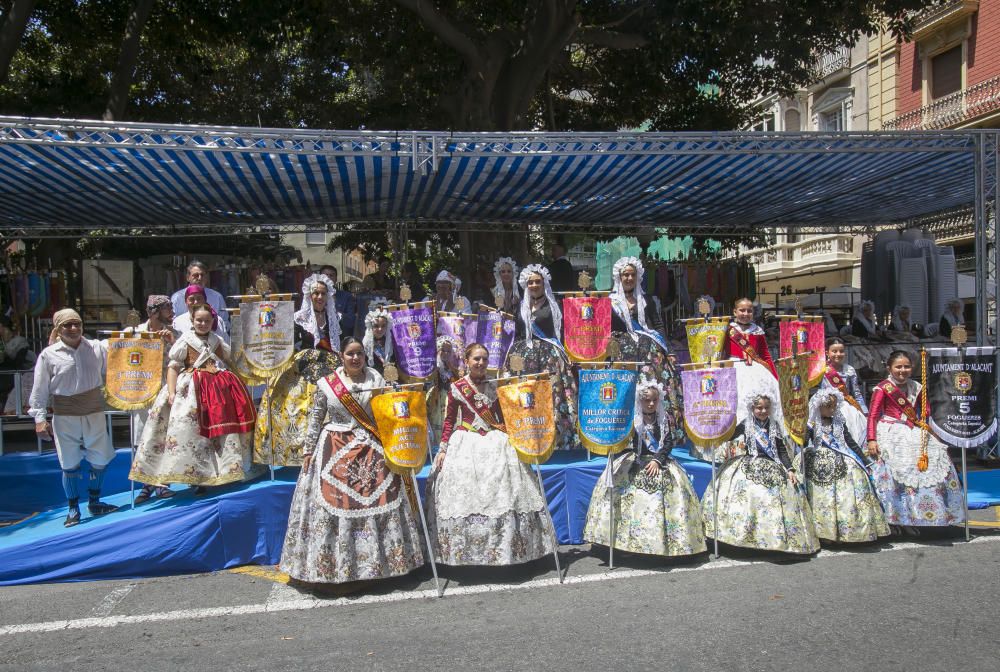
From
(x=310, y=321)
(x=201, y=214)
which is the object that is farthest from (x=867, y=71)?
(x=310, y=321)

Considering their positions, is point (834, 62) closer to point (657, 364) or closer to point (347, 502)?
point (657, 364)

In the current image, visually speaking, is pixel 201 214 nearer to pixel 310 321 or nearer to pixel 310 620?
pixel 310 321

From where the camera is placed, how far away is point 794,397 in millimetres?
5820

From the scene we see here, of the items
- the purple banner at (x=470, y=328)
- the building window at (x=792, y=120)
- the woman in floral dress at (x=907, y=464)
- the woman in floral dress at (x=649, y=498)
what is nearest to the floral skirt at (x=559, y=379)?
the purple banner at (x=470, y=328)

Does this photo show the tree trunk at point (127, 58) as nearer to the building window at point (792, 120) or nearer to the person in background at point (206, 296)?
the person in background at point (206, 296)

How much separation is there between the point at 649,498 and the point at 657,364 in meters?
1.66

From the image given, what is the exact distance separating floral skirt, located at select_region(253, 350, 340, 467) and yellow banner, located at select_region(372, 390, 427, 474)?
1.27 m

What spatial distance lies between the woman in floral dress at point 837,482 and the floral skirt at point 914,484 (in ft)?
0.57

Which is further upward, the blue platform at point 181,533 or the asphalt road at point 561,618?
the blue platform at point 181,533

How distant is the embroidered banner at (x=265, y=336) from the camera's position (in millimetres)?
6172

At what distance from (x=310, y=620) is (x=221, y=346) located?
2.49 metres

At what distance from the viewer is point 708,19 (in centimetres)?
1056

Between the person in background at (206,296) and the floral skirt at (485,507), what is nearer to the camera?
the floral skirt at (485,507)

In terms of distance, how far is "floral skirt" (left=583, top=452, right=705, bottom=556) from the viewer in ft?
17.9
